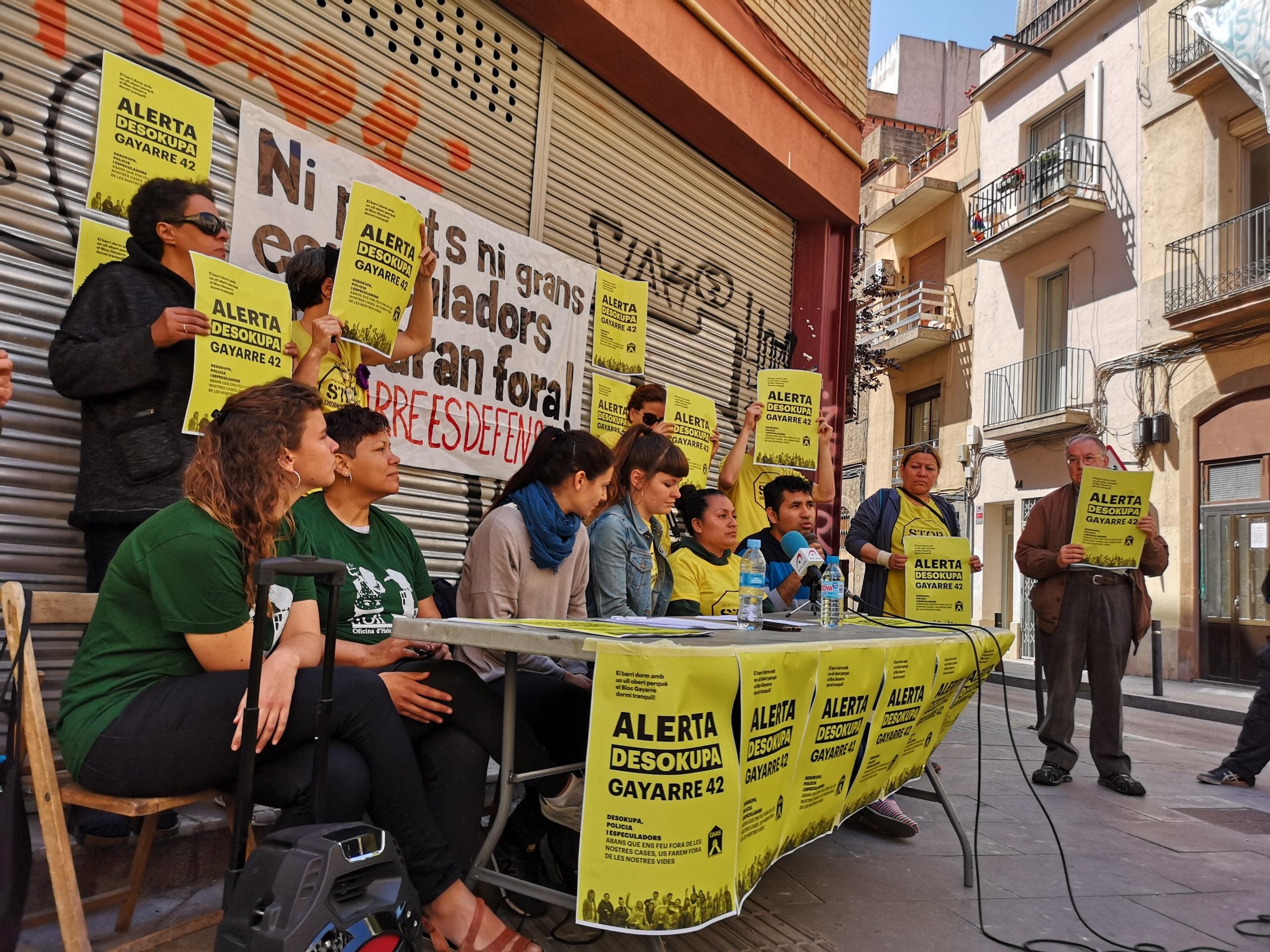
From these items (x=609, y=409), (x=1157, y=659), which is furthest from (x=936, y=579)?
(x=1157, y=659)

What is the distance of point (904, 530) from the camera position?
5215 millimetres

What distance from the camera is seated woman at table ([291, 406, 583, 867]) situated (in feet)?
8.60

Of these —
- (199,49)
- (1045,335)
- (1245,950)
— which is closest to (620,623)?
(1245,950)

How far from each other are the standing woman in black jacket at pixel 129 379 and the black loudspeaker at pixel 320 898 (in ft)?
4.52

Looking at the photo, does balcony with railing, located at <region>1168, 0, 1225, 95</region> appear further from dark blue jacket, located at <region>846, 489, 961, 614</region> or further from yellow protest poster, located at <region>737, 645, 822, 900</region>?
yellow protest poster, located at <region>737, 645, 822, 900</region>

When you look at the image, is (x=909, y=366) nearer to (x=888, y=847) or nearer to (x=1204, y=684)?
(x=1204, y=684)

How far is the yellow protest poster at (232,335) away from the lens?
2.93 meters

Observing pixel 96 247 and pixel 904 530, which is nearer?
pixel 96 247

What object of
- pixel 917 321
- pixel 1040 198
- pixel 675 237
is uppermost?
pixel 1040 198

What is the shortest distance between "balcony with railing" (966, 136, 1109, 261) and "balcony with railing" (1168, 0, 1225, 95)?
6.18ft

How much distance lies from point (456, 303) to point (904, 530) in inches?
109

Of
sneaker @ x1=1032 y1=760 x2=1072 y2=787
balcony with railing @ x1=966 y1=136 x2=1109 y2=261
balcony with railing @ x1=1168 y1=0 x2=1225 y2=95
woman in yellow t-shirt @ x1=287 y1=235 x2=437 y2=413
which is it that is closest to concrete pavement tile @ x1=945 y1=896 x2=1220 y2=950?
sneaker @ x1=1032 y1=760 x2=1072 y2=787

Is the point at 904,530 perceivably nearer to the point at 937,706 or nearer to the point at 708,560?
the point at 708,560

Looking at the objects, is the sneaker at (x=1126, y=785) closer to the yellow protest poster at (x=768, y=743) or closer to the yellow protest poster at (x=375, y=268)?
Answer: the yellow protest poster at (x=768, y=743)
